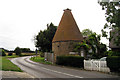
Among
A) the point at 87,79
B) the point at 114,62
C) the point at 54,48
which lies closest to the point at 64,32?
the point at 54,48

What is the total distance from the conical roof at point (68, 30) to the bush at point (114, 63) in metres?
12.5

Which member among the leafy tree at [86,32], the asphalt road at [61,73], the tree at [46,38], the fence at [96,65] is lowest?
the asphalt road at [61,73]

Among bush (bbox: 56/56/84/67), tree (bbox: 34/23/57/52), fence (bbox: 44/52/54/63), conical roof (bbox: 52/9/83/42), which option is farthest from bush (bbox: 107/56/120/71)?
tree (bbox: 34/23/57/52)

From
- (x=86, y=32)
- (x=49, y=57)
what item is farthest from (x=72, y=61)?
(x=86, y=32)

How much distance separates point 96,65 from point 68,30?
1304cm

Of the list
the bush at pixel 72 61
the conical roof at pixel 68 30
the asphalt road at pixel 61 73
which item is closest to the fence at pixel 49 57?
the conical roof at pixel 68 30

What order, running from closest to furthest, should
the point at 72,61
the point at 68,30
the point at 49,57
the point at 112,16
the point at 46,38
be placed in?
the point at 112,16 < the point at 72,61 < the point at 68,30 < the point at 49,57 < the point at 46,38

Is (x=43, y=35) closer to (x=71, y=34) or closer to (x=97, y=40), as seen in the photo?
(x=71, y=34)

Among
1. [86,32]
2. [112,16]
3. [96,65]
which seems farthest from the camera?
[86,32]

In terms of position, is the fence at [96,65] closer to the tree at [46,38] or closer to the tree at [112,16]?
the tree at [112,16]

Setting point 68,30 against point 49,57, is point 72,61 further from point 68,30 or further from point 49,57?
point 49,57

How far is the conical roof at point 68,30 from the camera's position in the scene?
83.6 feet

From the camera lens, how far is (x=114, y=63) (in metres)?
12.5

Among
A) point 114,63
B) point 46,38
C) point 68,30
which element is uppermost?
point 68,30
